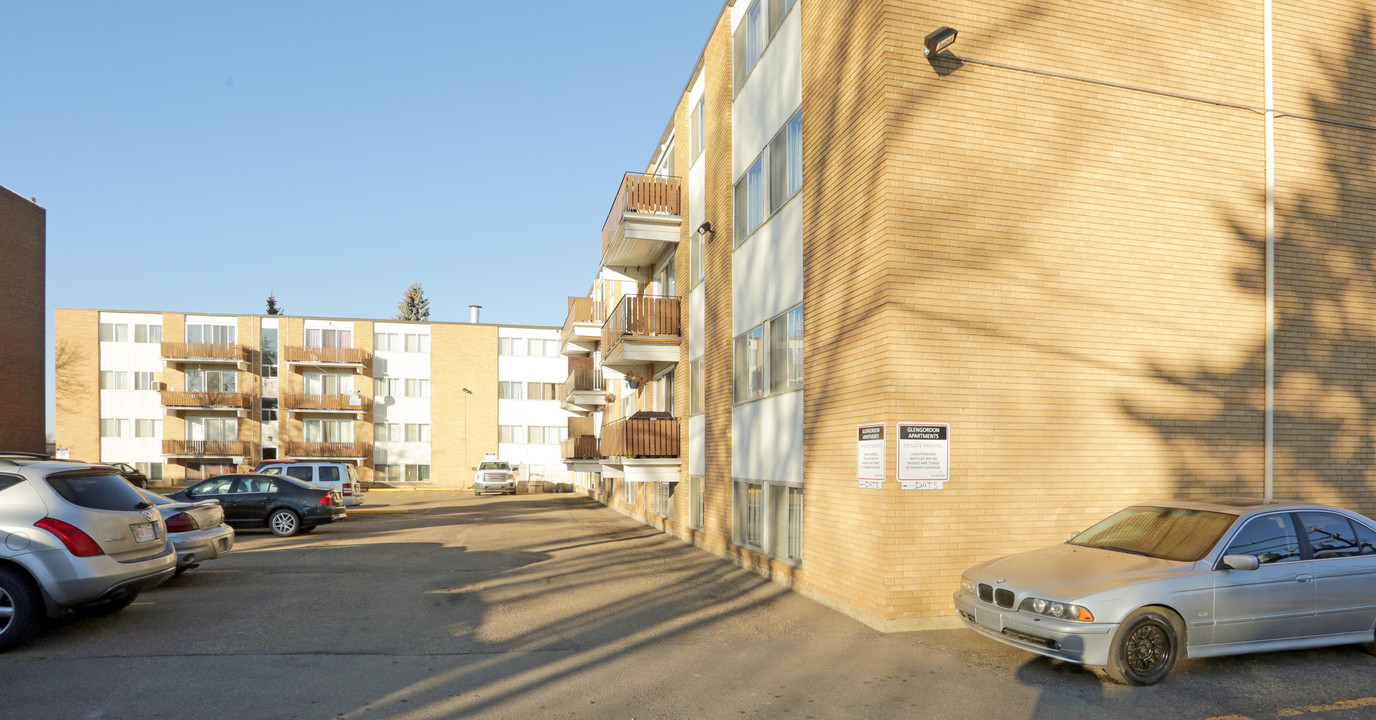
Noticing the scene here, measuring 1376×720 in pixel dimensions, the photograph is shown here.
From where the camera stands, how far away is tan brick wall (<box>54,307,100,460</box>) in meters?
50.4

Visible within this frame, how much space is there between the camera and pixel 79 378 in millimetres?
50500

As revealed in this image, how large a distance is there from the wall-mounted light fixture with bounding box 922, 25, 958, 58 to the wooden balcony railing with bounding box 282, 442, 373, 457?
48780 millimetres

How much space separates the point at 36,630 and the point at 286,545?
1053 cm

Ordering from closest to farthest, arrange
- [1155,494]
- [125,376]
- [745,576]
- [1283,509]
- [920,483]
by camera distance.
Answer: [1283,509], [920,483], [1155,494], [745,576], [125,376]

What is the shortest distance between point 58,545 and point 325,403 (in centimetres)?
4652

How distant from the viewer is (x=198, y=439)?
51719mm

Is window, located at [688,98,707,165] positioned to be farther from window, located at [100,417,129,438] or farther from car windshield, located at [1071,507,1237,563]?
window, located at [100,417,129,438]

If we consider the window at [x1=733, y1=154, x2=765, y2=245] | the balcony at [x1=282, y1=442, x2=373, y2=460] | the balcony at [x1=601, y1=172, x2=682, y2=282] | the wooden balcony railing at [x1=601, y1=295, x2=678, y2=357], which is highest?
the balcony at [x1=601, y1=172, x2=682, y2=282]

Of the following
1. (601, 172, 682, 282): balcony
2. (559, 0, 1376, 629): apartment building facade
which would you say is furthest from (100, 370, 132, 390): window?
(559, 0, 1376, 629): apartment building facade

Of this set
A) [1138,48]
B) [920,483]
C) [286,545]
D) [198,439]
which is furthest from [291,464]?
[198,439]

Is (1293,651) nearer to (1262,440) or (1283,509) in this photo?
(1283,509)

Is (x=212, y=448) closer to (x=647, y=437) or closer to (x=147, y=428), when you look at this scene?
(x=147, y=428)

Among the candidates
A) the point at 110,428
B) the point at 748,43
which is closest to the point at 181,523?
the point at 748,43

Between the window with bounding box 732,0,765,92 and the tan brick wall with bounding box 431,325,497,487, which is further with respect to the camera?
the tan brick wall with bounding box 431,325,497,487
